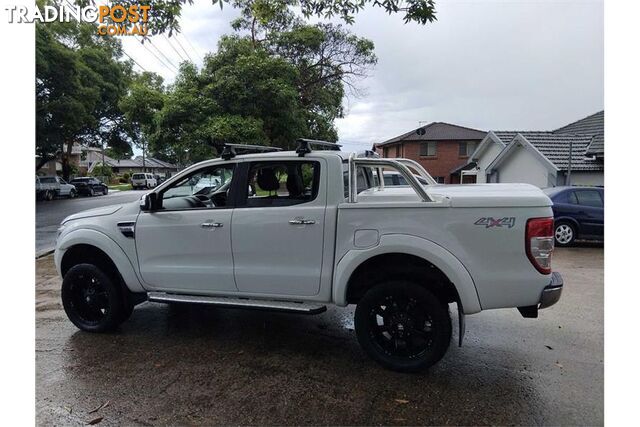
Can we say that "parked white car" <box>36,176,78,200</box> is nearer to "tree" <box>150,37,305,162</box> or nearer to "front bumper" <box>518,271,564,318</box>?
"tree" <box>150,37,305,162</box>

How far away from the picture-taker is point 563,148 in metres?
16.3

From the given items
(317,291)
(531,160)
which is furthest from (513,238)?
(531,160)

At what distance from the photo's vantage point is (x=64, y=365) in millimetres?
3951

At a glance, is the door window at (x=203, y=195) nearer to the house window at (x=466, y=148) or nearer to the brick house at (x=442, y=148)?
the brick house at (x=442, y=148)

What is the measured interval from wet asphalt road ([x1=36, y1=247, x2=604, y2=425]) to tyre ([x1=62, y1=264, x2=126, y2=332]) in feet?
0.51

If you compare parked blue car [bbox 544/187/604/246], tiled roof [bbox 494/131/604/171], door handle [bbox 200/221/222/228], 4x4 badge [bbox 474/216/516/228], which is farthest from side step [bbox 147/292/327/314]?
tiled roof [bbox 494/131/604/171]

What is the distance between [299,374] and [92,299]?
8.43 feet

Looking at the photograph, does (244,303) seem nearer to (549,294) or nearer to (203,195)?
(203,195)

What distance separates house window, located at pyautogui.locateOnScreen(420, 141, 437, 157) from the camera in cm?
3622

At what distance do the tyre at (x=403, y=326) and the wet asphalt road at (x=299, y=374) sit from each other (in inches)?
6.1

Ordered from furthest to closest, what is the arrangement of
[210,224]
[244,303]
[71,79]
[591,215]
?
[71,79], [591,215], [210,224], [244,303]

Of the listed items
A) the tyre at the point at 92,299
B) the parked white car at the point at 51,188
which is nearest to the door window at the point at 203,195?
the tyre at the point at 92,299

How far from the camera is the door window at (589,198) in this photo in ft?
33.6

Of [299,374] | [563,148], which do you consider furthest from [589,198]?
[299,374]
